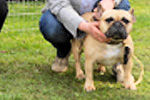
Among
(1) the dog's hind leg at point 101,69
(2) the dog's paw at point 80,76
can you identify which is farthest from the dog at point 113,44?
(1) the dog's hind leg at point 101,69

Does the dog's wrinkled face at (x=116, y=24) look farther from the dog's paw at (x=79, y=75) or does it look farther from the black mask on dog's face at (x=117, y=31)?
the dog's paw at (x=79, y=75)

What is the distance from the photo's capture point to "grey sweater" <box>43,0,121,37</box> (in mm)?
2182

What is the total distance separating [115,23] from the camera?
1997 mm

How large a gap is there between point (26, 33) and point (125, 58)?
2077 mm

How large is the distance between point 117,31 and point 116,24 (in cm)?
6

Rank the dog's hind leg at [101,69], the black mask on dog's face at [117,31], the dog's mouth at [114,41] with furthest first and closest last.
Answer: the dog's hind leg at [101,69] → the dog's mouth at [114,41] → the black mask on dog's face at [117,31]

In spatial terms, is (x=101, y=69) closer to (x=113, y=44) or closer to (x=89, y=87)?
(x=89, y=87)

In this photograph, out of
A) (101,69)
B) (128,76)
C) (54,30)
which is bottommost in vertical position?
(101,69)

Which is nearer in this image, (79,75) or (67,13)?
(67,13)

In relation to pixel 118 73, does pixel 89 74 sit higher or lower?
higher

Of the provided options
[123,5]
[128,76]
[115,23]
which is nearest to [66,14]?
[115,23]

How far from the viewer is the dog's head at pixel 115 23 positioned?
1972 millimetres

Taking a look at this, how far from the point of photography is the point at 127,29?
208 cm

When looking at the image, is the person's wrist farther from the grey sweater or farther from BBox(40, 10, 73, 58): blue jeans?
BBox(40, 10, 73, 58): blue jeans
